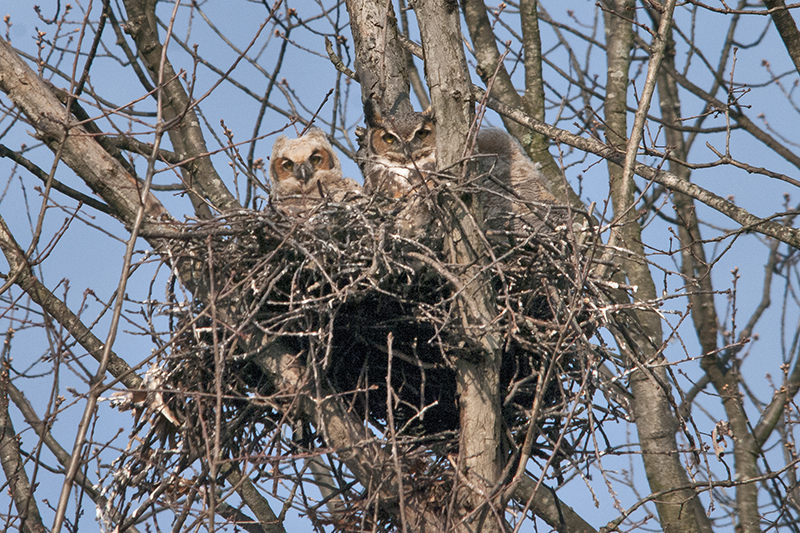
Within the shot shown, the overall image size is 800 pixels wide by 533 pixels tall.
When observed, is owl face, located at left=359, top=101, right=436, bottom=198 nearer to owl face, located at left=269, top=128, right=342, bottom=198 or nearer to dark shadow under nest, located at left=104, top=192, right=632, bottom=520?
owl face, located at left=269, top=128, right=342, bottom=198

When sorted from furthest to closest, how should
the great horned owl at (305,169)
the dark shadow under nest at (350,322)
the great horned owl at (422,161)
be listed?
the great horned owl at (305,169) < the great horned owl at (422,161) < the dark shadow under nest at (350,322)

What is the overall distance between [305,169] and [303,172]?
2 cm

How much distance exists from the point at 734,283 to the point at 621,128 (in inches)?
67.8

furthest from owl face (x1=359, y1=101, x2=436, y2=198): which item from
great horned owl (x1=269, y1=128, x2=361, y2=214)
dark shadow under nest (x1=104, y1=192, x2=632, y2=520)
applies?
dark shadow under nest (x1=104, y1=192, x2=632, y2=520)

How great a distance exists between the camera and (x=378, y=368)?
11.7 feet

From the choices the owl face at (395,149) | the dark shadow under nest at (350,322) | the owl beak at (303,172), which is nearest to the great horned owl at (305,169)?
the owl beak at (303,172)

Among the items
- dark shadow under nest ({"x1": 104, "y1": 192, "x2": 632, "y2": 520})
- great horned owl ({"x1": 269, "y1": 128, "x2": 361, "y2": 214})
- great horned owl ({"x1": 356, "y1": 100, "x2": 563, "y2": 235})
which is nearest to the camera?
dark shadow under nest ({"x1": 104, "y1": 192, "x2": 632, "y2": 520})

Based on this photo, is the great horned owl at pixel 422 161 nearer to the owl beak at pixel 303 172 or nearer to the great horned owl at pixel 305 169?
the great horned owl at pixel 305 169

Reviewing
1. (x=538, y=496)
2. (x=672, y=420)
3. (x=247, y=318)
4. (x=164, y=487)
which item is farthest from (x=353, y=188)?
(x=672, y=420)

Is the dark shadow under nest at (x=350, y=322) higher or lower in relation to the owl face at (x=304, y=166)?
lower

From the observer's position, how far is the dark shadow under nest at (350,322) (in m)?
2.96

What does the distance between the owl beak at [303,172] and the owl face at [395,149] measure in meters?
0.32

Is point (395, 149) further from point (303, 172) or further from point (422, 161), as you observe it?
point (303, 172)

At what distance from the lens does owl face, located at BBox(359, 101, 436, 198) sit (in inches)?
156
